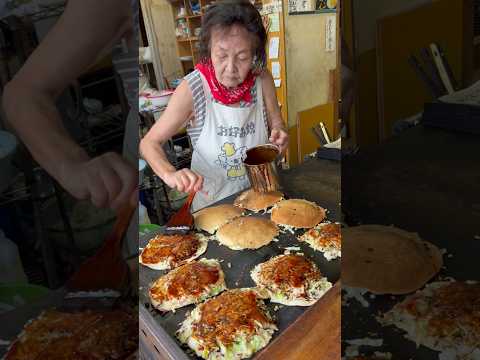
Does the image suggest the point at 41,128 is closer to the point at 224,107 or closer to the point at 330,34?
the point at 224,107

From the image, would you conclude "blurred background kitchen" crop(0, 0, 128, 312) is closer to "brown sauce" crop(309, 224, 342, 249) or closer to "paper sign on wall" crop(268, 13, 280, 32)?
"brown sauce" crop(309, 224, 342, 249)

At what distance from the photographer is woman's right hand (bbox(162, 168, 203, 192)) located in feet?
4.07

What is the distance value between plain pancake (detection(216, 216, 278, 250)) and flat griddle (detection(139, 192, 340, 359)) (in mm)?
20

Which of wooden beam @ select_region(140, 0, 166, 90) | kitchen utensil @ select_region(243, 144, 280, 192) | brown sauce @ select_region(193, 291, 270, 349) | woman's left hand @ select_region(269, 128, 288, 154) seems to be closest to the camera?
brown sauce @ select_region(193, 291, 270, 349)

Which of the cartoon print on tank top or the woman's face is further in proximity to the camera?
the cartoon print on tank top

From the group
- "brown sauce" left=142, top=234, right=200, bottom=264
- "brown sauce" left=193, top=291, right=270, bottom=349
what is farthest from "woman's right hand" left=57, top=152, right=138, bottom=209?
"brown sauce" left=142, top=234, right=200, bottom=264

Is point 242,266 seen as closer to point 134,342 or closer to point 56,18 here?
point 134,342

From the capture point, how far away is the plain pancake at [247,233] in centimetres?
122

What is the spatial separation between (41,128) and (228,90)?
1358mm

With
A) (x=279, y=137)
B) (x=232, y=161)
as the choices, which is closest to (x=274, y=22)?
(x=279, y=137)

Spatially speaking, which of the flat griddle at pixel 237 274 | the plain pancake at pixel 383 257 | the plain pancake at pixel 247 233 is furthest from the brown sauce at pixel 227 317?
the plain pancake at pixel 383 257

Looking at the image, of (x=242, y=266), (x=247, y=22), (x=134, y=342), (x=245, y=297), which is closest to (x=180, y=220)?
(x=242, y=266)

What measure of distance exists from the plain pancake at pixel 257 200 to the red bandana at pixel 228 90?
1.28 ft

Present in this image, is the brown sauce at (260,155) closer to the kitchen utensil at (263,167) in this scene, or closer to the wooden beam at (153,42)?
the kitchen utensil at (263,167)
